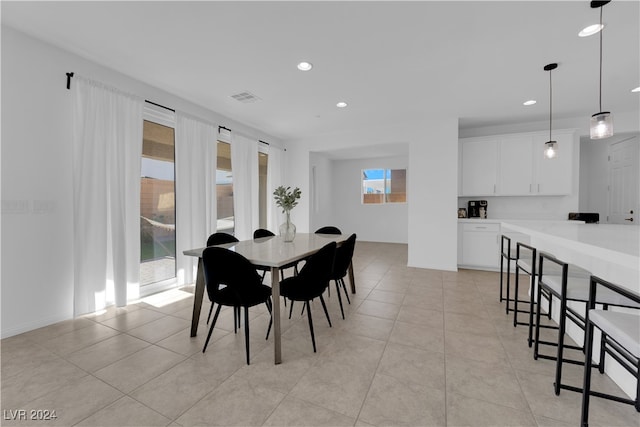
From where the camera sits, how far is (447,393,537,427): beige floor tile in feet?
4.75

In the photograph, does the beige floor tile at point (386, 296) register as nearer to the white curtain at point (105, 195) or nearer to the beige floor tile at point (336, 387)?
the beige floor tile at point (336, 387)

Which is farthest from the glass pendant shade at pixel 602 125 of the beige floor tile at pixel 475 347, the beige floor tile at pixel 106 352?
the beige floor tile at pixel 106 352

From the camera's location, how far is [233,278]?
195 centimetres

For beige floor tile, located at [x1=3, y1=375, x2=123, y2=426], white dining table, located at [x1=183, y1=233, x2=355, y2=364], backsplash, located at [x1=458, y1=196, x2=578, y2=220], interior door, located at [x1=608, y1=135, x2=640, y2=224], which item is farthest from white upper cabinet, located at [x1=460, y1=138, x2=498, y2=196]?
beige floor tile, located at [x1=3, y1=375, x2=123, y2=426]

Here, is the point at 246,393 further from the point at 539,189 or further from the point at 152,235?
the point at 539,189

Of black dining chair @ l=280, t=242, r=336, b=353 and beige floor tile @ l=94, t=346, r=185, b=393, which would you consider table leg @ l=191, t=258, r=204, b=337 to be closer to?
beige floor tile @ l=94, t=346, r=185, b=393

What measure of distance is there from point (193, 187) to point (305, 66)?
91.7 inches

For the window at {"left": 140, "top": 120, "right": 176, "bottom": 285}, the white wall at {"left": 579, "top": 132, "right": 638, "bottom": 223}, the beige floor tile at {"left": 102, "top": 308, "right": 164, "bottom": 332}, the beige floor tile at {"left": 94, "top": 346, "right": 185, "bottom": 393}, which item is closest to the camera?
the beige floor tile at {"left": 94, "top": 346, "right": 185, "bottom": 393}

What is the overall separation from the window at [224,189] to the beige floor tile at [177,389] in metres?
2.90

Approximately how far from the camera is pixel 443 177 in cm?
466

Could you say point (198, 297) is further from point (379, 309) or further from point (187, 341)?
point (379, 309)

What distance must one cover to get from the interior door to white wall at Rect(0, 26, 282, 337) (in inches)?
311

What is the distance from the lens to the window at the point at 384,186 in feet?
25.3

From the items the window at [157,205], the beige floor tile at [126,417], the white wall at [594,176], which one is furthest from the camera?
the white wall at [594,176]
